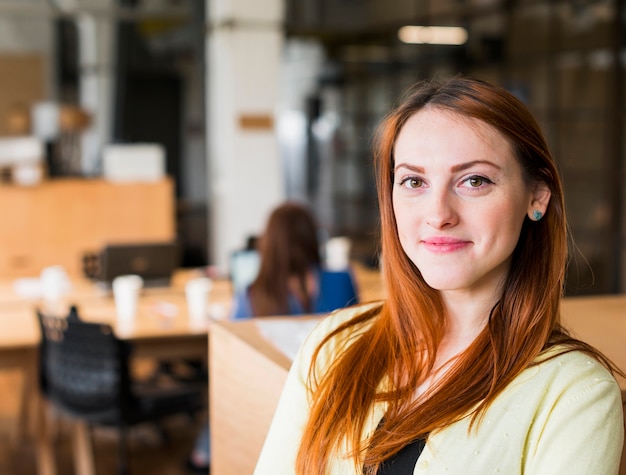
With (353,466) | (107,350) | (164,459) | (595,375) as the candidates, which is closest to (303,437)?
(353,466)

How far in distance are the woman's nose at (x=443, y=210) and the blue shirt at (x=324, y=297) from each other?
2.71 m

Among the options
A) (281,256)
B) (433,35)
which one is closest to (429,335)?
(281,256)

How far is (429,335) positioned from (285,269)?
2.55m

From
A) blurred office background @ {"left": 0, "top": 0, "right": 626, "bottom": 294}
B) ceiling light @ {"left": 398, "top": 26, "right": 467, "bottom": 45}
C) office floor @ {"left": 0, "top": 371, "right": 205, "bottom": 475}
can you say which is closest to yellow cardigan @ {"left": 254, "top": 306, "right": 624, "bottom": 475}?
office floor @ {"left": 0, "top": 371, "right": 205, "bottom": 475}

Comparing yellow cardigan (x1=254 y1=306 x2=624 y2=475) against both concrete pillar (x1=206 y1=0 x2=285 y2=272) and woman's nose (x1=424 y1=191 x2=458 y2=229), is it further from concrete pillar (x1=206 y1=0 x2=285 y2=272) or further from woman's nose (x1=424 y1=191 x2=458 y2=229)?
concrete pillar (x1=206 y1=0 x2=285 y2=272)

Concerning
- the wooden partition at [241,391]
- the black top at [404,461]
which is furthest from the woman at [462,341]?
the wooden partition at [241,391]

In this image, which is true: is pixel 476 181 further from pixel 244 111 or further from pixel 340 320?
pixel 244 111

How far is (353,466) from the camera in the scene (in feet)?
4.83

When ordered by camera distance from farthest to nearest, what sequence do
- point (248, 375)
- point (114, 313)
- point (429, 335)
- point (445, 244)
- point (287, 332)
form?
point (114, 313)
point (287, 332)
point (248, 375)
point (429, 335)
point (445, 244)

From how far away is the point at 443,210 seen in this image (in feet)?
4.56

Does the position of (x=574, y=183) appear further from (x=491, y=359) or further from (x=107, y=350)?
(x=491, y=359)

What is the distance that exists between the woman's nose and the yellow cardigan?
238 millimetres

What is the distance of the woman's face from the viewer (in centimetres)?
139

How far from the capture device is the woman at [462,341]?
1330mm
